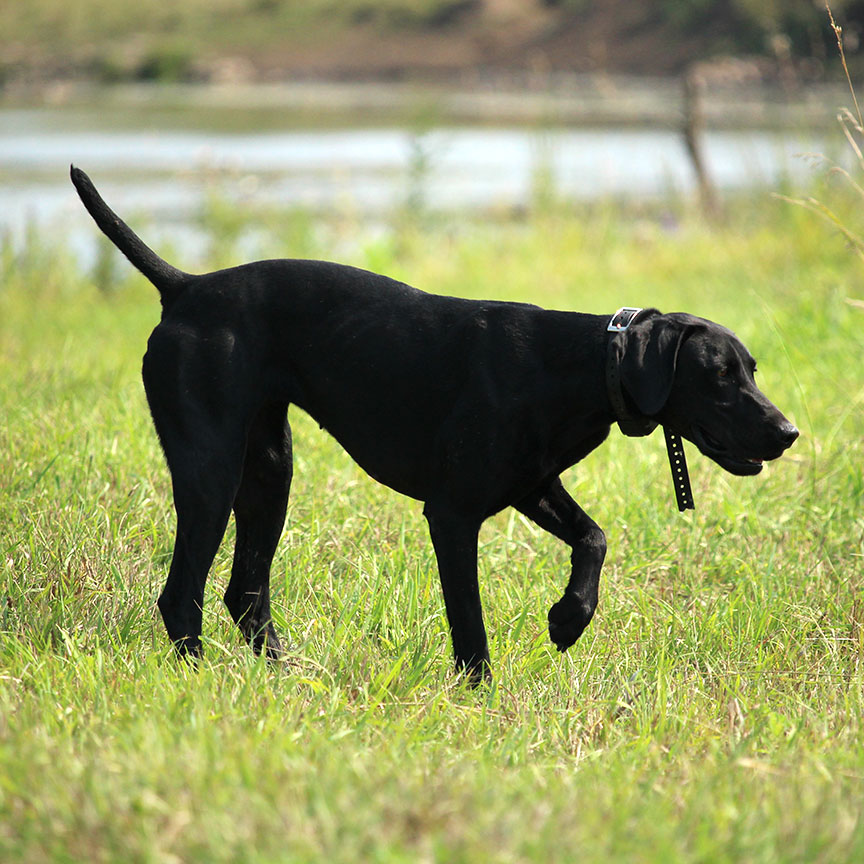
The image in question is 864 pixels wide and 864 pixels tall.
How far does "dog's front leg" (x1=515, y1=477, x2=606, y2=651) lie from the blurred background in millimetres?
1936

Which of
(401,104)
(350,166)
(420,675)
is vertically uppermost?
(401,104)

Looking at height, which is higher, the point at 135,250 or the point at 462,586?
the point at 135,250

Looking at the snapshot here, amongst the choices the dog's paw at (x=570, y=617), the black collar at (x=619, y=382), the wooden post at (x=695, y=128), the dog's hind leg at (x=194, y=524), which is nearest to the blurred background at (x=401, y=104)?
the wooden post at (x=695, y=128)

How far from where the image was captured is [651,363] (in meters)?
2.95

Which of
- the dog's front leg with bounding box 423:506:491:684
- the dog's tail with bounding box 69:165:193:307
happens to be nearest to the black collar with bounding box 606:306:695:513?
the dog's front leg with bounding box 423:506:491:684

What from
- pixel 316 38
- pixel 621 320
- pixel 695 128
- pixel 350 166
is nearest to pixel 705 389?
pixel 621 320

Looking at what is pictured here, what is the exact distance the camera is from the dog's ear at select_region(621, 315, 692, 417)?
9.65 ft

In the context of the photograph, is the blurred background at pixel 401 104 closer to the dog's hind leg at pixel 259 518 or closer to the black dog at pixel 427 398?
the black dog at pixel 427 398

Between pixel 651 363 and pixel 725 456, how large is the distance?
12.7 inches

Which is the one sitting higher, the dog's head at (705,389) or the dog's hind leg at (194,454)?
the dog's head at (705,389)

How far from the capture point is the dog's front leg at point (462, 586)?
3076 mm

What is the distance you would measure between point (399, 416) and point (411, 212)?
9599 millimetres

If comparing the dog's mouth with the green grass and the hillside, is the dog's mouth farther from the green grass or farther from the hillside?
the hillside

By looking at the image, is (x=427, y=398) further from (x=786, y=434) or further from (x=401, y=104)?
(x=401, y=104)
